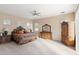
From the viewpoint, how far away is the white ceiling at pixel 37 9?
249 centimetres

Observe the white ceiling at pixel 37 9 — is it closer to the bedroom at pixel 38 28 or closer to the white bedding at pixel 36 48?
the bedroom at pixel 38 28

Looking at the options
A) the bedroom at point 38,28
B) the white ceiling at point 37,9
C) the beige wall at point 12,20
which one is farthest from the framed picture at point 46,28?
the beige wall at point 12,20

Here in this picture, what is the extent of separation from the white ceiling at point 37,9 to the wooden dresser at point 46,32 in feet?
0.83

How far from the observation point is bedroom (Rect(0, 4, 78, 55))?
251cm

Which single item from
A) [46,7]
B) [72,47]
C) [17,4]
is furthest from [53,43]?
[17,4]

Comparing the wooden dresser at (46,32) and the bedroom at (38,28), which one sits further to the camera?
the wooden dresser at (46,32)

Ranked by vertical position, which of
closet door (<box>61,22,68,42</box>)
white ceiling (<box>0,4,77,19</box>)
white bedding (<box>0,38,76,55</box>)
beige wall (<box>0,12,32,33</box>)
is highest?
white ceiling (<box>0,4,77,19</box>)

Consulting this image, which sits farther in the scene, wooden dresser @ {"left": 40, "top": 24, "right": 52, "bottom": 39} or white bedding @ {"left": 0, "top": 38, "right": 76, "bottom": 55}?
wooden dresser @ {"left": 40, "top": 24, "right": 52, "bottom": 39}

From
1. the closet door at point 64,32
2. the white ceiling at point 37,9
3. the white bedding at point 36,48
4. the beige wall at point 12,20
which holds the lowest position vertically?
the white bedding at point 36,48

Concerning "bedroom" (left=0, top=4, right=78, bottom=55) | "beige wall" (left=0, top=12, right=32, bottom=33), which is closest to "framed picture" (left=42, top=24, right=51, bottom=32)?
"bedroom" (left=0, top=4, right=78, bottom=55)

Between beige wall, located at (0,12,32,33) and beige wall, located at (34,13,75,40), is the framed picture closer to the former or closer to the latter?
beige wall, located at (34,13,75,40)

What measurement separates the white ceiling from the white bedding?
0.62 meters
